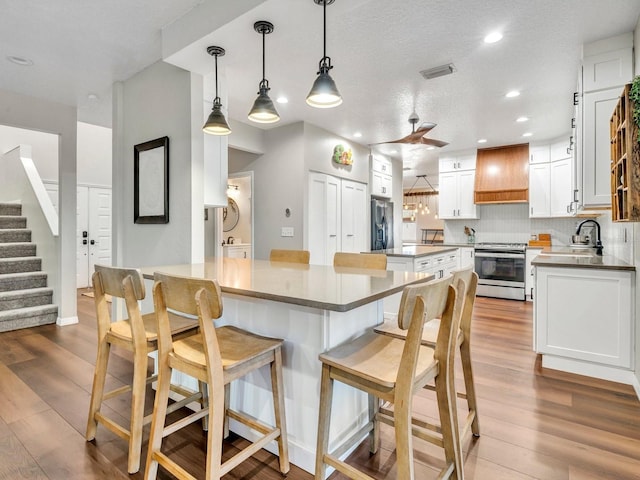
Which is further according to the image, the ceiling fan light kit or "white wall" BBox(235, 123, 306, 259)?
"white wall" BBox(235, 123, 306, 259)

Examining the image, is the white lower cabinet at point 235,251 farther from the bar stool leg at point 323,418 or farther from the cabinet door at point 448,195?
the bar stool leg at point 323,418

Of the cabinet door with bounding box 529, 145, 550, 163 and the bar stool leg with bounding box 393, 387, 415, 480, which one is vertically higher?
the cabinet door with bounding box 529, 145, 550, 163

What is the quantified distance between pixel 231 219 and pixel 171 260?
3.78m

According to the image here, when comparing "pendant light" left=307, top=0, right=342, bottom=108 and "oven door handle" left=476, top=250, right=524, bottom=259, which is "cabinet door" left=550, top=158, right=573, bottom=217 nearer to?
"oven door handle" left=476, top=250, right=524, bottom=259

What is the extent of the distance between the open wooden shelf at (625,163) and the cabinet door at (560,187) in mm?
3589

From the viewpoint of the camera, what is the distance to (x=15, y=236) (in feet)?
15.9

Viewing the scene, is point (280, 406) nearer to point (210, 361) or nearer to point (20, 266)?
point (210, 361)

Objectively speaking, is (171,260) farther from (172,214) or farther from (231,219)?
(231,219)

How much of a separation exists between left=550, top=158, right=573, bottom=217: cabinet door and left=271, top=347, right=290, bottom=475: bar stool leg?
5.50 metres

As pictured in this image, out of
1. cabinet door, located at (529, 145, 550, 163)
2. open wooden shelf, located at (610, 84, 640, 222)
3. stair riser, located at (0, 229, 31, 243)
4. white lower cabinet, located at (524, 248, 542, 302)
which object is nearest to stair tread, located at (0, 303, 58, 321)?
stair riser, located at (0, 229, 31, 243)

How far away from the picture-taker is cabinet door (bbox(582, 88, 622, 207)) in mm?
2518

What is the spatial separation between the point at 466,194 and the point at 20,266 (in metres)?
6.87

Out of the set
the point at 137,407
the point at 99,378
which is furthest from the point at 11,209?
the point at 137,407

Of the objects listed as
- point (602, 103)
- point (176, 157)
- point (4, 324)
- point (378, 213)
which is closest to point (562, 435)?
point (602, 103)
